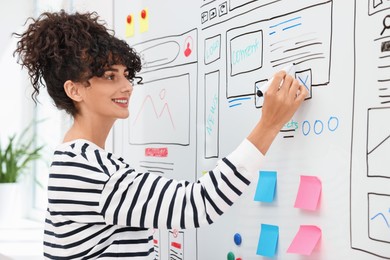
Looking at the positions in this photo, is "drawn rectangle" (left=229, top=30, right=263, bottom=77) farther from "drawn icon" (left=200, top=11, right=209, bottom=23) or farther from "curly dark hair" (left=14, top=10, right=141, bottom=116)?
"curly dark hair" (left=14, top=10, right=141, bottom=116)

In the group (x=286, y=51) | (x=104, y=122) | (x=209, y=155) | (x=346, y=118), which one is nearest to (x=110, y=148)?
(x=209, y=155)

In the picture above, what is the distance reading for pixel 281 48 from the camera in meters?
1.00

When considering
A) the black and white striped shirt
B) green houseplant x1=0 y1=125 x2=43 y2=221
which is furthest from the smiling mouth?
green houseplant x1=0 y1=125 x2=43 y2=221

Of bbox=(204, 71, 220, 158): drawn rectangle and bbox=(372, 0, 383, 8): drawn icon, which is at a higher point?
bbox=(372, 0, 383, 8): drawn icon

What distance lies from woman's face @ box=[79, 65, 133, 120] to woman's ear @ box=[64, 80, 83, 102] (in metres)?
0.01

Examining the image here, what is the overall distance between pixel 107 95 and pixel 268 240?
0.44 meters

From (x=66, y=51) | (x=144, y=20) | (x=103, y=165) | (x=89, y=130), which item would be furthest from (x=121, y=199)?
(x=144, y=20)

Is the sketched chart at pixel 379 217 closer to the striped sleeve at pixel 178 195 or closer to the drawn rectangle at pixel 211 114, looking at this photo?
the striped sleeve at pixel 178 195

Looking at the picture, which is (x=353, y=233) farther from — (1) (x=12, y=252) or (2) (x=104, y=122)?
(1) (x=12, y=252)

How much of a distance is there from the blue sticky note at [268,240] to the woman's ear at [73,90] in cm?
47

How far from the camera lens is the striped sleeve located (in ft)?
2.75

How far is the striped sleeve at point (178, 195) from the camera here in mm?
839

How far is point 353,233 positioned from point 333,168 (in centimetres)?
12

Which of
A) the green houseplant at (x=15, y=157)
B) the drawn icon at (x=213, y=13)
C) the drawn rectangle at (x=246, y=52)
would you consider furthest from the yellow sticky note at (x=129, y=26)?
the green houseplant at (x=15, y=157)
